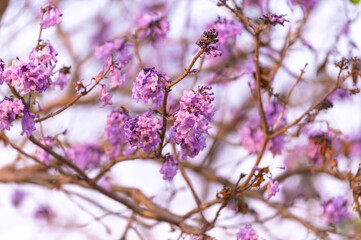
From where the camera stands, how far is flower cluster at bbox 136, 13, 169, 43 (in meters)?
3.55

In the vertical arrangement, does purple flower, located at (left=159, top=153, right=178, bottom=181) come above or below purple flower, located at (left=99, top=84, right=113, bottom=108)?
below

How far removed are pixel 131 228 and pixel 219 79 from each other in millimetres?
1264

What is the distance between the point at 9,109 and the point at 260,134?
214 centimetres

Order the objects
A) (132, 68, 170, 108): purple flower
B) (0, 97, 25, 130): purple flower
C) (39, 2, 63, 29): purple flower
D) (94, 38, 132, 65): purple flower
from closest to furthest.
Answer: (132, 68, 170, 108): purple flower → (0, 97, 25, 130): purple flower → (39, 2, 63, 29): purple flower → (94, 38, 132, 65): purple flower

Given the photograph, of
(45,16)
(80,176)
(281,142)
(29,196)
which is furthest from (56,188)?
(29,196)

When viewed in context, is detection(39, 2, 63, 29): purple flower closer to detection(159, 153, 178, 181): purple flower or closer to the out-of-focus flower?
detection(159, 153, 178, 181): purple flower

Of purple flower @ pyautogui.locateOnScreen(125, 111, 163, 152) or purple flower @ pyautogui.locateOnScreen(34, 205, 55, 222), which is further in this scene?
purple flower @ pyautogui.locateOnScreen(34, 205, 55, 222)

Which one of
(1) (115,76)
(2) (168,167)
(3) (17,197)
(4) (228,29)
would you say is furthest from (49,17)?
(3) (17,197)

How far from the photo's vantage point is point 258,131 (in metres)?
3.82

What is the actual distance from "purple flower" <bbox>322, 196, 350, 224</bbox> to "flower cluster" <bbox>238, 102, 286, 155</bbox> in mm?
630

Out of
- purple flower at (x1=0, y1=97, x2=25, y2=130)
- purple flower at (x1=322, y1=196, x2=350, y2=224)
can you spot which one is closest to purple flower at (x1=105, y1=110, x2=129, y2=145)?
purple flower at (x1=0, y1=97, x2=25, y2=130)

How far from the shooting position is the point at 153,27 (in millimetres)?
3559

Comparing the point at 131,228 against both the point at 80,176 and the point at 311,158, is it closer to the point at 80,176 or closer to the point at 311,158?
the point at 80,176

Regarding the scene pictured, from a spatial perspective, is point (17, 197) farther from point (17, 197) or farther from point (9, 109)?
point (9, 109)
